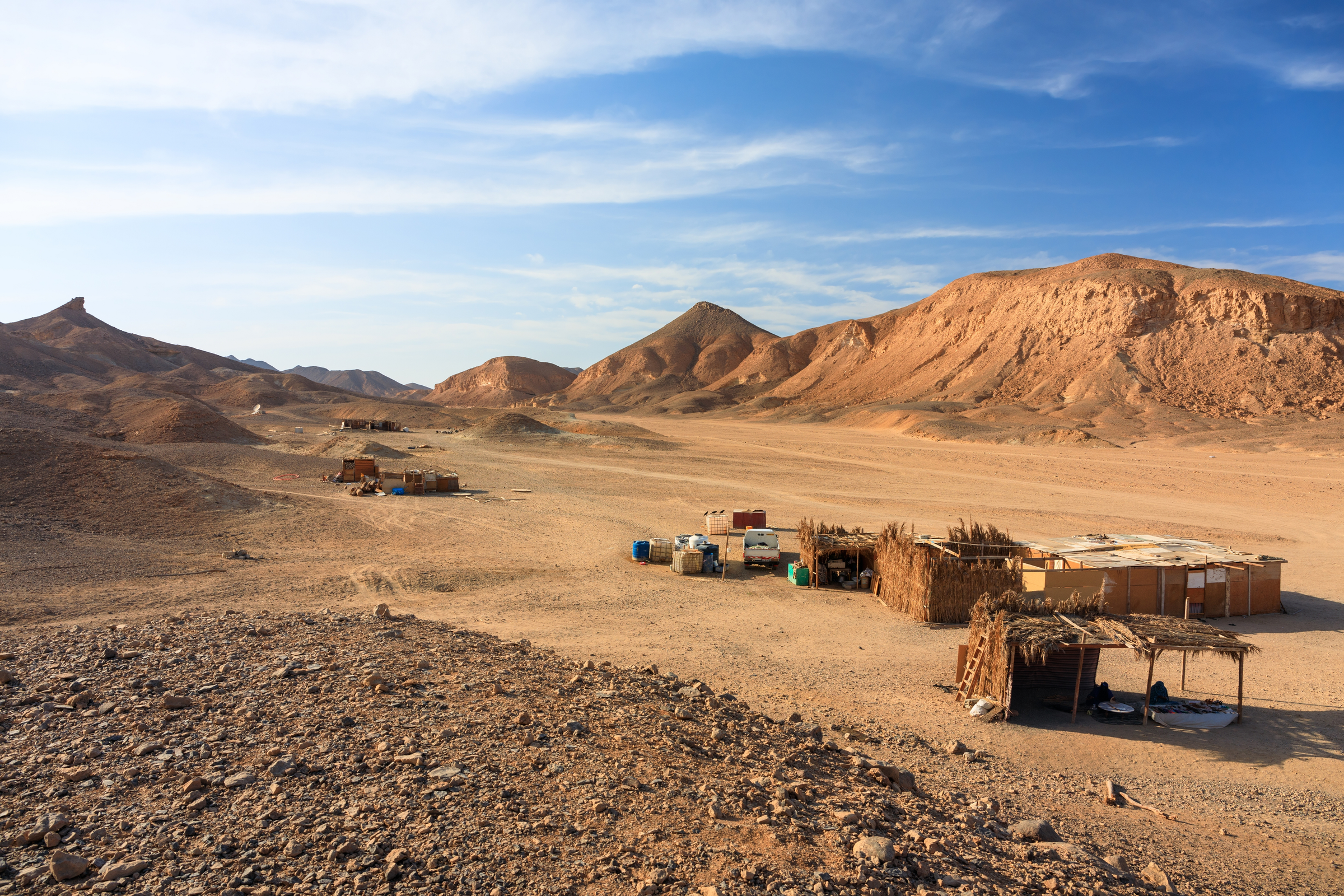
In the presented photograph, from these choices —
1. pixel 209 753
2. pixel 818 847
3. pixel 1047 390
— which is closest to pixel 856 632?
pixel 818 847

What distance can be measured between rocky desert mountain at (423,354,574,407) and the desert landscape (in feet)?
377

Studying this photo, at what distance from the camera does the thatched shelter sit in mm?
10375

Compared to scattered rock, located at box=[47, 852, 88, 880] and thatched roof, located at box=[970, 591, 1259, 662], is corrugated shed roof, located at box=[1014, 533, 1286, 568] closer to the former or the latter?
thatched roof, located at box=[970, 591, 1259, 662]

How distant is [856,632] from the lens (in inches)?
580

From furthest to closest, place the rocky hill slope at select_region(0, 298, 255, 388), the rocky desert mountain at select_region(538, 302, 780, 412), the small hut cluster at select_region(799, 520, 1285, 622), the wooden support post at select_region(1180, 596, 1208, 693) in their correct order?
the rocky desert mountain at select_region(538, 302, 780, 412), the rocky hill slope at select_region(0, 298, 255, 388), the small hut cluster at select_region(799, 520, 1285, 622), the wooden support post at select_region(1180, 596, 1208, 693)

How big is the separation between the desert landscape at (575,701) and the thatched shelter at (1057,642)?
→ 65cm

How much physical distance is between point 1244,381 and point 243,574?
77155 millimetres

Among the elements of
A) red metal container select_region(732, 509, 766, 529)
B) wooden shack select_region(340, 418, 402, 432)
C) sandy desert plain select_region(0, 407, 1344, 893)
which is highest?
wooden shack select_region(340, 418, 402, 432)

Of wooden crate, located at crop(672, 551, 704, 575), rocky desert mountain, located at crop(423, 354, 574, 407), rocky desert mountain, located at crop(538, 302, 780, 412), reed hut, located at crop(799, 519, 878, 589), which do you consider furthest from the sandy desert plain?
rocky desert mountain, located at crop(423, 354, 574, 407)

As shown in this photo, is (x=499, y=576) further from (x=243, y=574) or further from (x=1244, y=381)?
(x=1244, y=381)

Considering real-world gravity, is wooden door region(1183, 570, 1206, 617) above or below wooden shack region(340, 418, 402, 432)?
below

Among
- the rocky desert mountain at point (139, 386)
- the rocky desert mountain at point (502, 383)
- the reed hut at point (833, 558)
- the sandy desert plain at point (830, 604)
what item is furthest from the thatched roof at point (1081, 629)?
the rocky desert mountain at point (502, 383)

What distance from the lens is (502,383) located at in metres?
164

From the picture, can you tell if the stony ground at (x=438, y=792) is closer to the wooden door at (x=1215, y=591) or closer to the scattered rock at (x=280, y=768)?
the scattered rock at (x=280, y=768)
